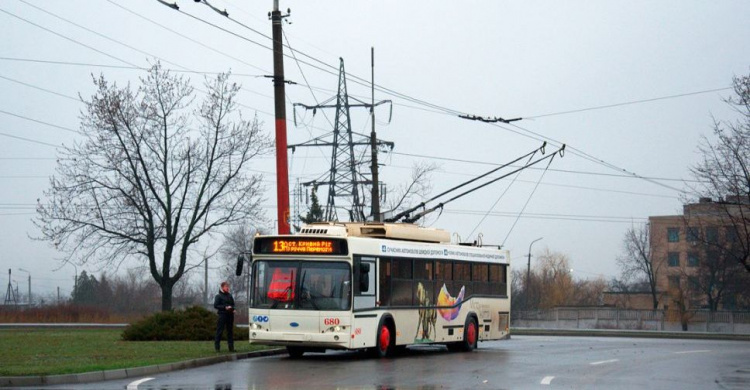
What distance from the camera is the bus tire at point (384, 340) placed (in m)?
25.3

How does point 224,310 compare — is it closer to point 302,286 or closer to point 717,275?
point 302,286

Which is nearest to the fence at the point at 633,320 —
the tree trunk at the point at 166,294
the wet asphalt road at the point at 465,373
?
the tree trunk at the point at 166,294

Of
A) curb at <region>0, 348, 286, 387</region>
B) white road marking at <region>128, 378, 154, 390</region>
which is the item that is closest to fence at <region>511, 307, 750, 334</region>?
curb at <region>0, 348, 286, 387</region>

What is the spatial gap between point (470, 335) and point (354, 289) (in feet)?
23.8

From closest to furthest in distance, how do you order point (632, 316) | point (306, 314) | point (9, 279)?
point (306, 314), point (632, 316), point (9, 279)

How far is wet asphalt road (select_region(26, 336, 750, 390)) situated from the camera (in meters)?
17.7

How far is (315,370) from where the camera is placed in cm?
2100

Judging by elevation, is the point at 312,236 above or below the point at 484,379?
above

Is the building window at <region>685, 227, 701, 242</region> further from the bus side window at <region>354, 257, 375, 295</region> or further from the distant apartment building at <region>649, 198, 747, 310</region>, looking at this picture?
the bus side window at <region>354, 257, 375, 295</region>

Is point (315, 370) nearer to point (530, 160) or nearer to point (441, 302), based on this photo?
point (441, 302)

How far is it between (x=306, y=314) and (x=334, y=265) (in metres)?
1.33

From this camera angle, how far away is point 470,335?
30.6 metres

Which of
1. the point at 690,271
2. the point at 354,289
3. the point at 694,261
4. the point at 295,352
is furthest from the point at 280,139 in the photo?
the point at 690,271

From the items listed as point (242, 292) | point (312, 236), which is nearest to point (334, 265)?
point (312, 236)
